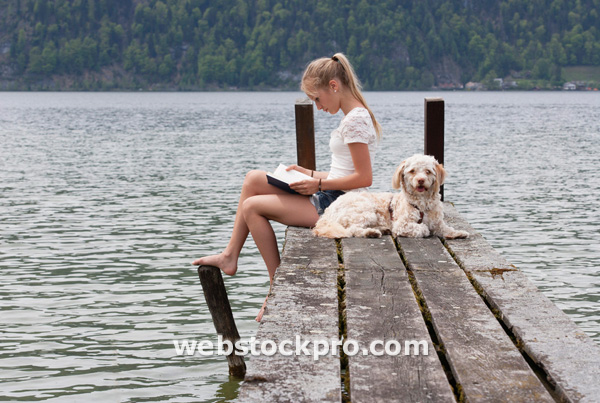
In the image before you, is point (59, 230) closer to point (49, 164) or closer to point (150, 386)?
point (150, 386)

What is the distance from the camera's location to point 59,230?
14.1 m

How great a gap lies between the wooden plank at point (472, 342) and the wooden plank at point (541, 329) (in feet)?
0.22

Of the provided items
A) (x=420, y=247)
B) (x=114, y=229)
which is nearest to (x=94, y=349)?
(x=420, y=247)

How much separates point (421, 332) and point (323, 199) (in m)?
2.98

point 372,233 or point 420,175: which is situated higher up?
point 420,175

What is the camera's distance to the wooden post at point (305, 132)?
9.48 meters

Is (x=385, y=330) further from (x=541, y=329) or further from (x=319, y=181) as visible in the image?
(x=319, y=181)

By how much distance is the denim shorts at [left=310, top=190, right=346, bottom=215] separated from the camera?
6531 mm

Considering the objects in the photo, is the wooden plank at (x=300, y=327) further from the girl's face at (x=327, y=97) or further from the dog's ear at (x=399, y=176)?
the girl's face at (x=327, y=97)

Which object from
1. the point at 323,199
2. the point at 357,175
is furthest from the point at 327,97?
the point at 323,199

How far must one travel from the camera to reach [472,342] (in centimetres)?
355

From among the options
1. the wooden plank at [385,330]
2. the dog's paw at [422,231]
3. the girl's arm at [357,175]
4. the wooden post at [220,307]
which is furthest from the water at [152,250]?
the wooden plank at [385,330]

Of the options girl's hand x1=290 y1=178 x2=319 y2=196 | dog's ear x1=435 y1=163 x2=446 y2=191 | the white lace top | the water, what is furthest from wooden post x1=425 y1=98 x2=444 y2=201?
girl's hand x1=290 y1=178 x2=319 y2=196

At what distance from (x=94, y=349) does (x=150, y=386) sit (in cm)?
121
